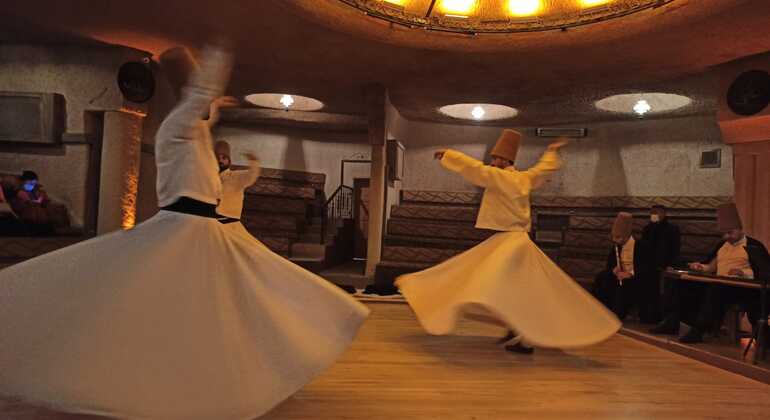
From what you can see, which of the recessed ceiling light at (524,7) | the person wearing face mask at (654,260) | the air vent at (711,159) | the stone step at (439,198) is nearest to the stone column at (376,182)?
the stone step at (439,198)

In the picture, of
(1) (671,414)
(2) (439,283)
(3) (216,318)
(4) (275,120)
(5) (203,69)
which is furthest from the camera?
(4) (275,120)

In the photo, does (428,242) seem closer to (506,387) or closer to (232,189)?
(232,189)

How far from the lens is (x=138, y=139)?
718 cm

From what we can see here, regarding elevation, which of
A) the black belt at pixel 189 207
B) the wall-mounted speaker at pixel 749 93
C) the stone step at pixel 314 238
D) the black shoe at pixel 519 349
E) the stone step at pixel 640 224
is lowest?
the black shoe at pixel 519 349

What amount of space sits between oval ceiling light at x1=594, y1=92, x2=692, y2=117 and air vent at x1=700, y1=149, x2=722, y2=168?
43.5 inches

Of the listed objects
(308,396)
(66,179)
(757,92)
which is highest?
(757,92)

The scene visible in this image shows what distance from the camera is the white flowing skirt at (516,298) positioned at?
11.5 ft

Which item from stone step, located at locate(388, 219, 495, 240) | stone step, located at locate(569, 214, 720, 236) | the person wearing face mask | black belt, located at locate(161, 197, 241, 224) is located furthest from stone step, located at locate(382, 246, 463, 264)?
black belt, located at locate(161, 197, 241, 224)

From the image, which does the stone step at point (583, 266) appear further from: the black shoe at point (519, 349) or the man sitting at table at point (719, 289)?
the black shoe at point (519, 349)

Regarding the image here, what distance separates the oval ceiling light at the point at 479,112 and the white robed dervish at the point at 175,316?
761 centimetres

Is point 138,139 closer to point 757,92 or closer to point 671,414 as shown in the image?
point 671,414

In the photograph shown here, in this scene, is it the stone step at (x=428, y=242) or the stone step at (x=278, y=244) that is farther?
the stone step at (x=428, y=242)

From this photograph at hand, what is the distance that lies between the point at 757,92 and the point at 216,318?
20.7 ft

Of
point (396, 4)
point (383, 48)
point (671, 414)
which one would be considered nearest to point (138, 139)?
point (383, 48)
